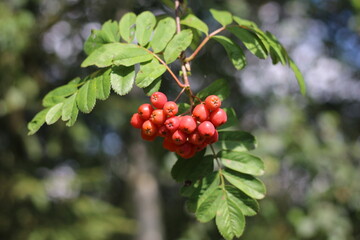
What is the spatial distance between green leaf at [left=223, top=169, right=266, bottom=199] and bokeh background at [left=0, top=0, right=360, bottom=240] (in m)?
1.87

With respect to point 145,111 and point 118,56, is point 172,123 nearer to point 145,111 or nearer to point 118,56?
point 145,111

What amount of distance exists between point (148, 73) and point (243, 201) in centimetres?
56

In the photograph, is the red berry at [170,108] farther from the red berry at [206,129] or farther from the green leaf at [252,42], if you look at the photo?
the green leaf at [252,42]

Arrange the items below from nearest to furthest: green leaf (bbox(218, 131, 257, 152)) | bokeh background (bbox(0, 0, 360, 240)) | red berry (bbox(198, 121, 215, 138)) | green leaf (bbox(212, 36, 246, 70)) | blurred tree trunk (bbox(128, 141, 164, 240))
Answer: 1. red berry (bbox(198, 121, 215, 138))
2. green leaf (bbox(212, 36, 246, 70))
3. green leaf (bbox(218, 131, 257, 152))
4. bokeh background (bbox(0, 0, 360, 240))
5. blurred tree trunk (bbox(128, 141, 164, 240))

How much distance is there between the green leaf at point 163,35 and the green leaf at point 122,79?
146mm

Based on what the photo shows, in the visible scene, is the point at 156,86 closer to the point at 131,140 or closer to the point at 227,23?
the point at 227,23

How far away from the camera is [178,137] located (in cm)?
128

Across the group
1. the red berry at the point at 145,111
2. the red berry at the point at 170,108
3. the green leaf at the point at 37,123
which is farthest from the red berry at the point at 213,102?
the green leaf at the point at 37,123

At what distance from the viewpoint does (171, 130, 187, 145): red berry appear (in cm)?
129

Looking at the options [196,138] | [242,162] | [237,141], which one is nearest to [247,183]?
[242,162]

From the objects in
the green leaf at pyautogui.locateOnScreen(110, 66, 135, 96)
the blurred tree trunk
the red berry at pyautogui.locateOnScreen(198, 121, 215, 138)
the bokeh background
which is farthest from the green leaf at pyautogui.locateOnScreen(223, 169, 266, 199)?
the blurred tree trunk

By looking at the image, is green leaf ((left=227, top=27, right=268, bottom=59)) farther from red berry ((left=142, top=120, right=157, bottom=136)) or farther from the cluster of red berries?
red berry ((left=142, top=120, right=157, bottom=136))

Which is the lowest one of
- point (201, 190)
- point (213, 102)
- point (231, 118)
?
point (201, 190)

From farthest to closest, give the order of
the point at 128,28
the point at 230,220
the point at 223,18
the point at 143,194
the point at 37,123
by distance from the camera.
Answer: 1. the point at 143,194
2. the point at 223,18
3. the point at 128,28
4. the point at 37,123
5. the point at 230,220
